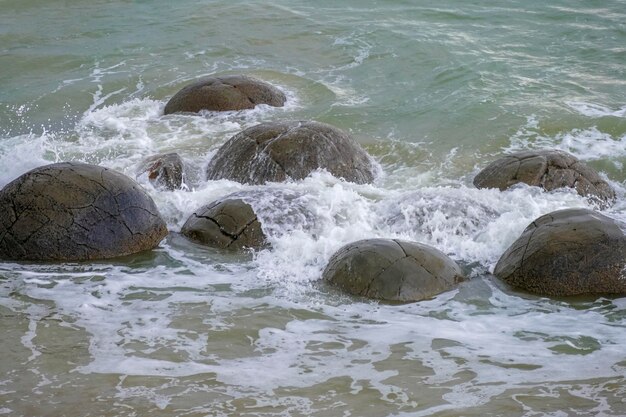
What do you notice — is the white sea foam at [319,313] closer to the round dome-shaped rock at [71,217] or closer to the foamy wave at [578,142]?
the round dome-shaped rock at [71,217]

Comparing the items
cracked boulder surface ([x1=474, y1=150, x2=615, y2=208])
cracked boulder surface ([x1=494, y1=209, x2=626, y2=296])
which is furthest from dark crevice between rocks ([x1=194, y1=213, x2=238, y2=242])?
cracked boulder surface ([x1=474, y1=150, x2=615, y2=208])

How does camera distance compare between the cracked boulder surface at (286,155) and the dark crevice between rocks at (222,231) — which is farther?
the cracked boulder surface at (286,155)

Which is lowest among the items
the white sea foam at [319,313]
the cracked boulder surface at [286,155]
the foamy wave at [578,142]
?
the white sea foam at [319,313]

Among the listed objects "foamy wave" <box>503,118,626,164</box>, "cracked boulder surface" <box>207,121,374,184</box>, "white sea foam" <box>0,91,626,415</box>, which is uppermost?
"cracked boulder surface" <box>207,121,374,184</box>

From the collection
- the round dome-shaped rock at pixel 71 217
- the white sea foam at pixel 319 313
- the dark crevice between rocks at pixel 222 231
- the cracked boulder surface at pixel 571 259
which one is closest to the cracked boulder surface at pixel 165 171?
the white sea foam at pixel 319 313

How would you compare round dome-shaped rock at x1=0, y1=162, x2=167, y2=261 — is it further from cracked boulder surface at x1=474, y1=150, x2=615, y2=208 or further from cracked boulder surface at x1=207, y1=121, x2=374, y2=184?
cracked boulder surface at x1=474, y1=150, x2=615, y2=208

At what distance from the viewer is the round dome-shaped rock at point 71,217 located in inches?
306

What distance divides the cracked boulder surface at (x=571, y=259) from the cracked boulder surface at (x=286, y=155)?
8.50 ft

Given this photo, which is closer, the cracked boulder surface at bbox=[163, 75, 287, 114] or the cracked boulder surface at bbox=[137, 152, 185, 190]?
the cracked boulder surface at bbox=[137, 152, 185, 190]

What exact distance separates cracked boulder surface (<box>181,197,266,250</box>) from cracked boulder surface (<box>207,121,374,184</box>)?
1122mm

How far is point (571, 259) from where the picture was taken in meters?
7.32

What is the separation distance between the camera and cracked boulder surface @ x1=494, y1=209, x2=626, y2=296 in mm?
7250

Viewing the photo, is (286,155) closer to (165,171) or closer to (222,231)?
(165,171)

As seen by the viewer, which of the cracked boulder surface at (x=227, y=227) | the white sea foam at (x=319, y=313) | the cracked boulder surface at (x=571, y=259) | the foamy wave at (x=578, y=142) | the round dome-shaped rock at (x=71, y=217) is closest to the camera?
the white sea foam at (x=319, y=313)
